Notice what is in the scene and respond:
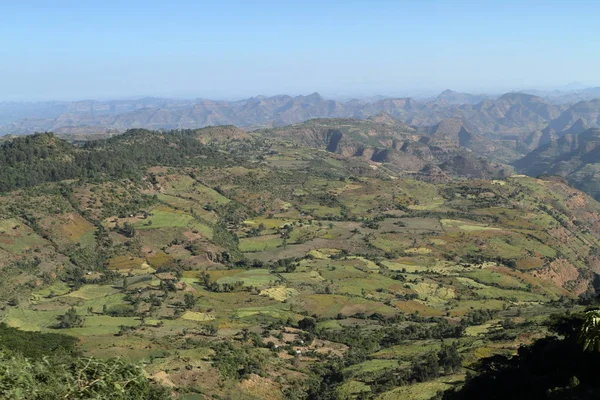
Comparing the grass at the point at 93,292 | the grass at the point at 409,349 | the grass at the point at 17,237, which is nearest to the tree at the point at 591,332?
the grass at the point at 409,349

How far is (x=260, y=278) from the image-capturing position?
11738cm

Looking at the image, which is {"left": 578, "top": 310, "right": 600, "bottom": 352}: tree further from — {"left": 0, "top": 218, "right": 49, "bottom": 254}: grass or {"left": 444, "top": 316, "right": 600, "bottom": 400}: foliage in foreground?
{"left": 0, "top": 218, "right": 49, "bottom": 254}: grass

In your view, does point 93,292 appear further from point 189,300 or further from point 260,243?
point 260,243

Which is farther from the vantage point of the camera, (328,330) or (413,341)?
(328,330)

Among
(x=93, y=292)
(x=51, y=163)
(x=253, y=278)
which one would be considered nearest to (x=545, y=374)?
(x=253, y=278)

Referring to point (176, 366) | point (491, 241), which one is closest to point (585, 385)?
point (176, 366)

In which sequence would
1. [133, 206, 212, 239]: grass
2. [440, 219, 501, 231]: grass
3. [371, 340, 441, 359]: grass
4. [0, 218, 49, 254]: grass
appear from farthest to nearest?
[440, 219, 501, 231]: grass < [133, 206, 212, 239]: grass < [0, 218, 49, 254]: grass < [371, 340, 441, 359]: grass

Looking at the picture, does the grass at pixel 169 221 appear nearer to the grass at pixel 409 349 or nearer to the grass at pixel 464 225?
the grass at pixel 409 349

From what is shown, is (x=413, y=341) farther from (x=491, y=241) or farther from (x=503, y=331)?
(x=491, y=241)

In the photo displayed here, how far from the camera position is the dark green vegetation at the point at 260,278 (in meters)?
67.8

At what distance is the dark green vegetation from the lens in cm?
6775

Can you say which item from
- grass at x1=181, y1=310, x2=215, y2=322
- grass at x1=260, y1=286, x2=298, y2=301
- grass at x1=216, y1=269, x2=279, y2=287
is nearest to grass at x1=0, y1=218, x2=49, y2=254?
grass at x1=216, y1=269, x2=279, y2=287

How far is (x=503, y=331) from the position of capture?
78.2 metres

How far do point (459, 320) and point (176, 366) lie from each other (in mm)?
57784
